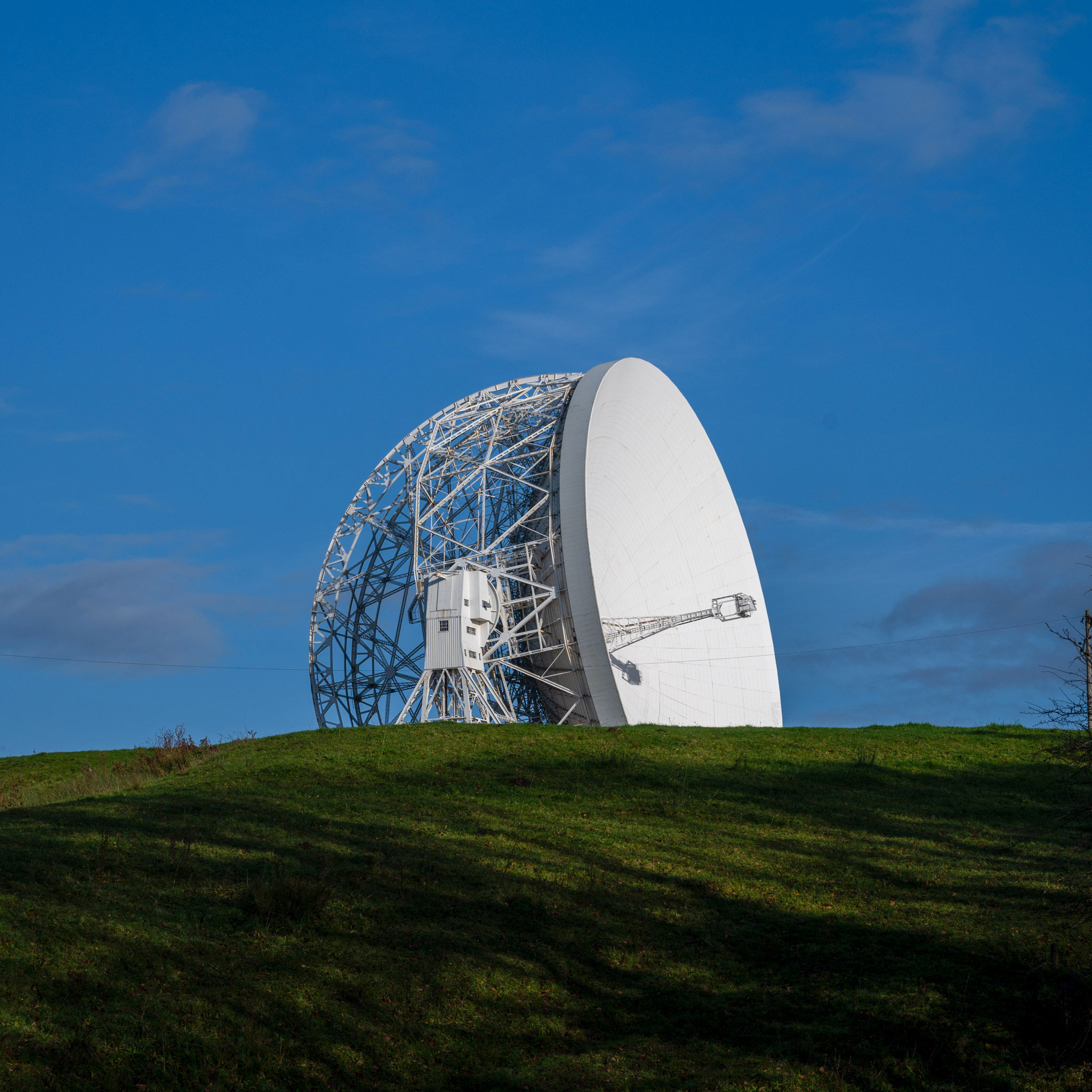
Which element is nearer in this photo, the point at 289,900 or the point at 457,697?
the point at 289,900

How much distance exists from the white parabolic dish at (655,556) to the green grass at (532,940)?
408 inches

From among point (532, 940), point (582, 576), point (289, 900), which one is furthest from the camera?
point (582, 576)

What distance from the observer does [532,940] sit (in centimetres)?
1636

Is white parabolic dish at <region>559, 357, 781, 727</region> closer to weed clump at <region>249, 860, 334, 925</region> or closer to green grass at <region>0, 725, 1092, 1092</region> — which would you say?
green grass at <region>0, 725, 1092, 1092</region>

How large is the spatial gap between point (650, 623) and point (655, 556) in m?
2.77

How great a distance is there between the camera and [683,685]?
39.4 metres

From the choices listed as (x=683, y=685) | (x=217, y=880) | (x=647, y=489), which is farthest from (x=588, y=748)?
(x=217, y=880)

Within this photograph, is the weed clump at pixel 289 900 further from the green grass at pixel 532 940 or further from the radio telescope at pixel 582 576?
the radio telescope at pixel 582 576

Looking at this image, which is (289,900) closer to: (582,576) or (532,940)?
(532,940)

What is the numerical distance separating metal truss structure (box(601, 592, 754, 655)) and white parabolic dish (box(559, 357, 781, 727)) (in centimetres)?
35

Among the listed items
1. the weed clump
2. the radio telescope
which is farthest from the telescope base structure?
the weed clump

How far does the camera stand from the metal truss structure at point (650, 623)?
121ft

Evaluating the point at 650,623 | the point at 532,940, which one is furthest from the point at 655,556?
the point at 532,940

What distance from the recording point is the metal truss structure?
121ft
